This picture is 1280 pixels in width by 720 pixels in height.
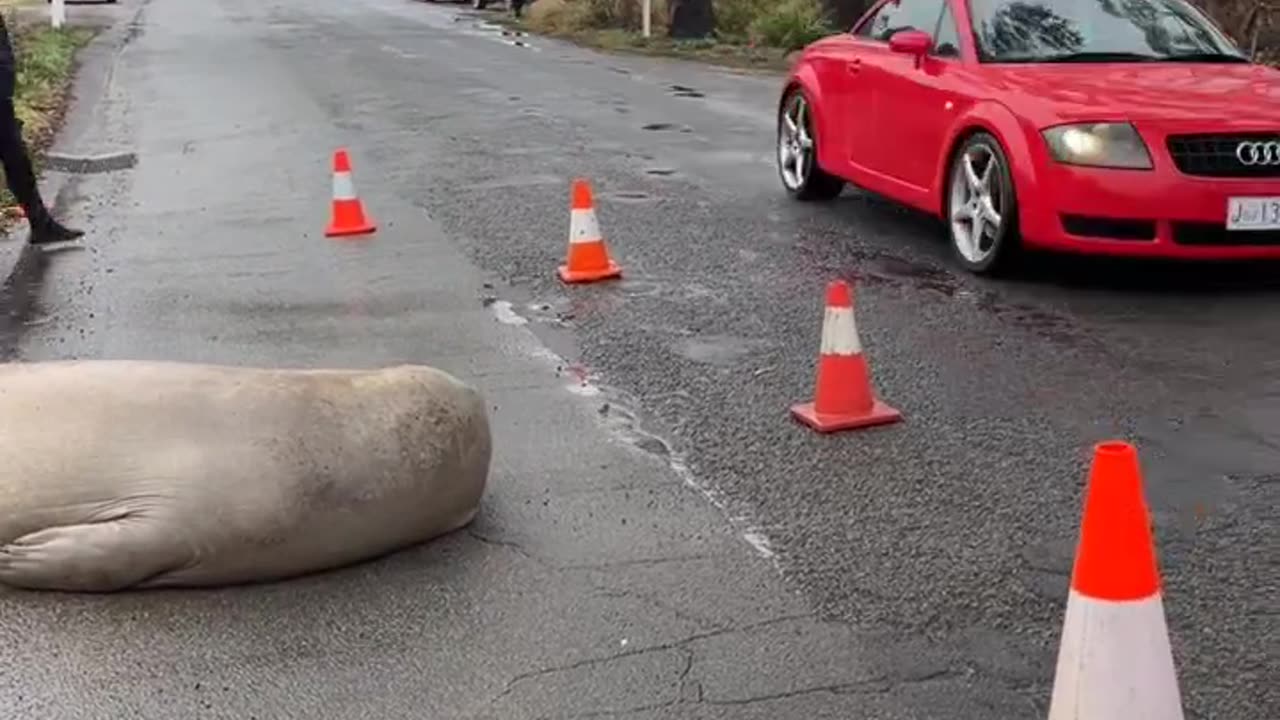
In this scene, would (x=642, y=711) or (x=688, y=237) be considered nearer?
(x=642, y=711)

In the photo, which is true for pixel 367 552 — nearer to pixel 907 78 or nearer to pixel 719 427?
pixel 719 427

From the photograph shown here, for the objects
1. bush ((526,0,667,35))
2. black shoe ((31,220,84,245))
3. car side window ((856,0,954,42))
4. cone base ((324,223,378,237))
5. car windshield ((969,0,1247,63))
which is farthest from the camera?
bush ((526,0,667,35))

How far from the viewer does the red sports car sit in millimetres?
7555

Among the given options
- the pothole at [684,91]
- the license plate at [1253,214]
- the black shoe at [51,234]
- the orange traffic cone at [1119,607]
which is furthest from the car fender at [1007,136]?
the pothole at [684,91]

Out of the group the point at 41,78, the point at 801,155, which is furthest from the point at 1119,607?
the point at 41,78

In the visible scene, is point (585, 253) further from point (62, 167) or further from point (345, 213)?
point (62, 167)

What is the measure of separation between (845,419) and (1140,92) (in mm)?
3205

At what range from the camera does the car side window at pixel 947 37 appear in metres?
8.91

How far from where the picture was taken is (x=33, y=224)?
9.65 metres

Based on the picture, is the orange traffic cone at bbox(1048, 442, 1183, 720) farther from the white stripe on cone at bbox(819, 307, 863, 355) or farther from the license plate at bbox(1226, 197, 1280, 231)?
the license plate at bbox(1226, 197, 1280, 231)

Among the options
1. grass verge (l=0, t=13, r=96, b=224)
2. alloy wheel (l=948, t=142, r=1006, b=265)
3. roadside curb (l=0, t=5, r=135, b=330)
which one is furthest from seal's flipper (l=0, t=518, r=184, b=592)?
→ grass verge (l=0, t=13, r=96, b=224)

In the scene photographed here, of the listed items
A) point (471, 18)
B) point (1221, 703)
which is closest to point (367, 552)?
point (1221, 703)

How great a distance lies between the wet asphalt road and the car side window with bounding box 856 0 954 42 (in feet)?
3.84

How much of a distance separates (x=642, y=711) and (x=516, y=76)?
17828 mm
